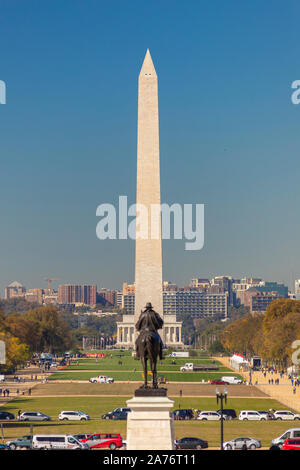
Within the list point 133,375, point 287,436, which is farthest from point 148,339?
point 133,375

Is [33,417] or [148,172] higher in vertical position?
[148,172]

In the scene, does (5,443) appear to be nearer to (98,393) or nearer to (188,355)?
(98,393)

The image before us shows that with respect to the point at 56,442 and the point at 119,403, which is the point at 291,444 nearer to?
the point at 56,442

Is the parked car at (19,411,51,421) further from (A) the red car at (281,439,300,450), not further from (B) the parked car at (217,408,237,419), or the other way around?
(A) the red car at (281,439,300,450)

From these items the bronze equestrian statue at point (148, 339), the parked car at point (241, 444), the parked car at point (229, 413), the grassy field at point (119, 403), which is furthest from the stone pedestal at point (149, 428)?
the parked car at point (229, 413)

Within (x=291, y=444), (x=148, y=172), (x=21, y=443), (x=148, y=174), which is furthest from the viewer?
(x=148, y=172)
